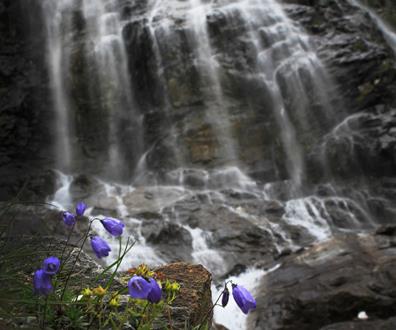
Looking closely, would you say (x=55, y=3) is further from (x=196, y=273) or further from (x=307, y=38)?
(x=196, y=273)

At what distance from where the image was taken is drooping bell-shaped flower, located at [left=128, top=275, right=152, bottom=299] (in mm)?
1283

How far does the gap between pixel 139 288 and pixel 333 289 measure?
4241 millimetres

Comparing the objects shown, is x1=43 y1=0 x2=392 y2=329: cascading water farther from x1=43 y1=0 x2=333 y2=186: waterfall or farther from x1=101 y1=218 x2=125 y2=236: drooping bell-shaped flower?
x1=101 y1=218 x2=125 y2=236: drooping bell-shaped flower

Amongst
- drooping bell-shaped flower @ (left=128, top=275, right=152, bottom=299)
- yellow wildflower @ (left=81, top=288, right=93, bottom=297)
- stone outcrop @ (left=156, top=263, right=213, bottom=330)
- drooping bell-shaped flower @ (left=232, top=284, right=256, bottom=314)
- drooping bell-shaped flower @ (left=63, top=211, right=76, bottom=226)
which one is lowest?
stone outcrop @ (left=156, top=263, right=213, bottom=330)

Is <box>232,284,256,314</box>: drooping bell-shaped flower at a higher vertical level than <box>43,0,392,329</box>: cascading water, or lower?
higher

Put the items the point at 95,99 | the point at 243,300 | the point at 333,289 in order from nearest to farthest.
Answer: the point at 243,300 → the point at 333,289 → the point at 95,99

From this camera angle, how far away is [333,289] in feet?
16.5

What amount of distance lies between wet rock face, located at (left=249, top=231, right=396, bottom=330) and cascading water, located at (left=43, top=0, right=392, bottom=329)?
2.59 m

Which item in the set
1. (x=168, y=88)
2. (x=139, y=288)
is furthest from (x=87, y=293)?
(x=168, y=88)

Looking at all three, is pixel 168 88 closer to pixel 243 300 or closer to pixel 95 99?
pixel 95 99

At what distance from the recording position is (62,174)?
12555 millimetres

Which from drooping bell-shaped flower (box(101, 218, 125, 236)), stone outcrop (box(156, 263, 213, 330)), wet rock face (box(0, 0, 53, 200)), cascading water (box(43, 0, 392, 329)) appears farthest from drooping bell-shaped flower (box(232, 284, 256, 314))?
wet rock face (box(0, 0, 53, 200))

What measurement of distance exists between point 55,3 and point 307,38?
28.6 feet

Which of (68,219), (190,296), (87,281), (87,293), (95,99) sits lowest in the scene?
(95,99)
